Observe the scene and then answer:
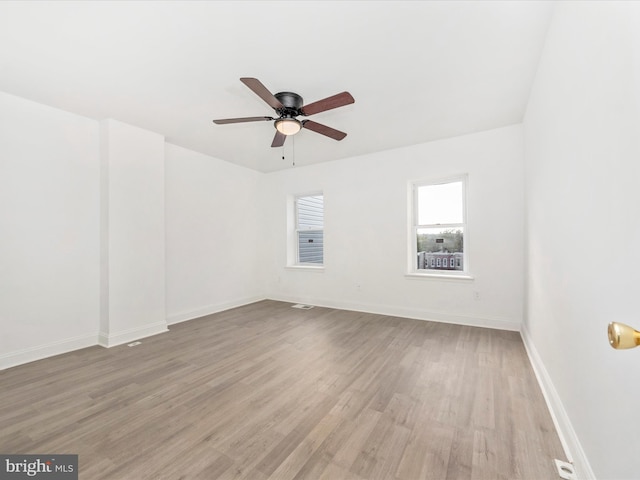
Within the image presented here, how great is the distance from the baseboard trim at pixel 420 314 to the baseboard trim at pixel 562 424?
107 cm

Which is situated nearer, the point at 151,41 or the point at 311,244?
the point at 151,41

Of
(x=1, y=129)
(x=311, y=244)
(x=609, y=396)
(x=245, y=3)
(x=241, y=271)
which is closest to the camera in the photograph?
(x=609, y=396)

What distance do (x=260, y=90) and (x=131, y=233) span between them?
267 cm

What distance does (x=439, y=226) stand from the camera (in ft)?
13.7

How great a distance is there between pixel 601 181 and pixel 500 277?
2.85 meters

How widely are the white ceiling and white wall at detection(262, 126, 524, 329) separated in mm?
711

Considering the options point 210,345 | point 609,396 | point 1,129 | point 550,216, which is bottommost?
point 210,345

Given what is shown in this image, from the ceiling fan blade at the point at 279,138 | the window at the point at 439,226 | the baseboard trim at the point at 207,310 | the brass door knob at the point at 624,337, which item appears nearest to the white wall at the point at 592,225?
the brass door knob at the point at 624,337

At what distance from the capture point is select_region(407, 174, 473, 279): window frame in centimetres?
395

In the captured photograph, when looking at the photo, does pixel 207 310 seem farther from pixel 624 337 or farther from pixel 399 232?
pixel 624 337

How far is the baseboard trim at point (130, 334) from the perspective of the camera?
3.26 meters

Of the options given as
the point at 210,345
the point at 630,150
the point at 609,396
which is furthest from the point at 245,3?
the point at 210,345

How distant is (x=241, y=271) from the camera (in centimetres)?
531

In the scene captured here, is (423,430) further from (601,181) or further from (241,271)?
(241,271)
